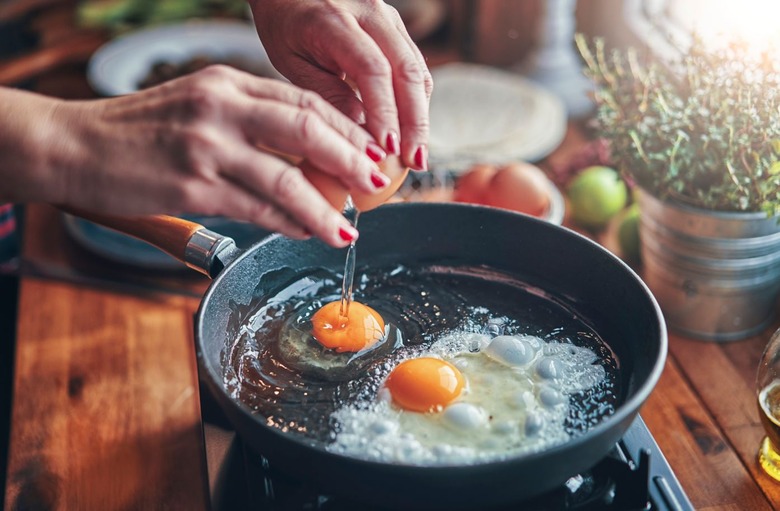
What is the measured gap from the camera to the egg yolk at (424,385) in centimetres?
104

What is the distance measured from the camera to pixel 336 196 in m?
0.96

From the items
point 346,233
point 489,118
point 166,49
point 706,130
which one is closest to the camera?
point 346,233

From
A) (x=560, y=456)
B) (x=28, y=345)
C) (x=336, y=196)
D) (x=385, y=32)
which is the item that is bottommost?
(x=28, y=345)

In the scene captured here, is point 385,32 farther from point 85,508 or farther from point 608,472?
point 85,508

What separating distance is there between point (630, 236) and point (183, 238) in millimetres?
973

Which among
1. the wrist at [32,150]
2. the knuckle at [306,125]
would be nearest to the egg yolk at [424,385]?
the knuckle at [306,125]

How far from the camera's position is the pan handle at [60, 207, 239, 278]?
1153mm

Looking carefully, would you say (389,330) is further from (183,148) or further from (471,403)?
(183,148)

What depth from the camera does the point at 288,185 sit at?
2.80 feet

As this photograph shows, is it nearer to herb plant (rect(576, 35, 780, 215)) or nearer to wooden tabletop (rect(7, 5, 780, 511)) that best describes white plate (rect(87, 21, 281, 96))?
wooden tabletop (rect(7, 5, 780, 511))

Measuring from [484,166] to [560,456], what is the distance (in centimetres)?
106

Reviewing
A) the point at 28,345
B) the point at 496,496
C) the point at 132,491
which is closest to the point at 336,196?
the point at 496,496

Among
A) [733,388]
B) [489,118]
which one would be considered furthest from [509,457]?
[489,118]

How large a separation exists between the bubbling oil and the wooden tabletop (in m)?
0.20
